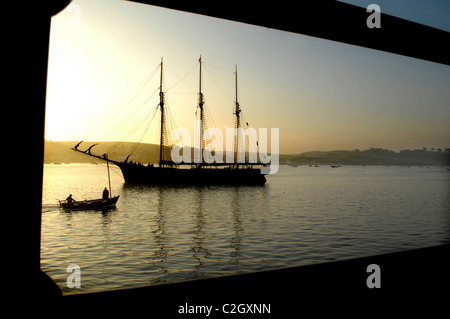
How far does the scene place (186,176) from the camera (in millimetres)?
71062

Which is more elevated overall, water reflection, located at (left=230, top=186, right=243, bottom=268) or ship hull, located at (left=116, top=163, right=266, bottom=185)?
ship hull, located at (left=116, top=163, right=266, bottom=185)

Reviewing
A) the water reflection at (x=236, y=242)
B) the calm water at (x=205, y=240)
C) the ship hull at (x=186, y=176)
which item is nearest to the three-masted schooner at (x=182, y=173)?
the ship hull at (x=186, y=176)

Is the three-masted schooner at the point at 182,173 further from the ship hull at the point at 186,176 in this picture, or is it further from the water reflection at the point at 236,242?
the water reflection at the point at 236,242

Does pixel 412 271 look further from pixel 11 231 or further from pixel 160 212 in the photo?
pixel 160 212

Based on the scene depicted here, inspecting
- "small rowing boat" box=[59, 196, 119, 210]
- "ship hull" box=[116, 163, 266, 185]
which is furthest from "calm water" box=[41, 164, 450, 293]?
"ship hull" box=[116, 163, 266, 185]

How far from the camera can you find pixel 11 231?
1.24m

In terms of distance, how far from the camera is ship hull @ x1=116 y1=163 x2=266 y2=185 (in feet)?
228

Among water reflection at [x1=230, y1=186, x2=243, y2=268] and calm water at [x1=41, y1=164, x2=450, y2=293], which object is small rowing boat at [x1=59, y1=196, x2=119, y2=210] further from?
water reflection at [x1=230, y1=186, x2=243, y2=268]

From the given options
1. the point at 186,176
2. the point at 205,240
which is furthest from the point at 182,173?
the point at 205,240

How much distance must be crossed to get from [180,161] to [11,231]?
7377 centimetres

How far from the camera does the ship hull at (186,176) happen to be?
69.4 m

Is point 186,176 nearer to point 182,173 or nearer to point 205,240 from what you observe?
point 182,173

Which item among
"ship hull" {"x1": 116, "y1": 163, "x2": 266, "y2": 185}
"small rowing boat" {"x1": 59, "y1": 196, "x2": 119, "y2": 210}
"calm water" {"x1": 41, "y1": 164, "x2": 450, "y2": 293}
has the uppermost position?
"ship hull" {"x1": 116, "y1": 163, "x2": 266, "y2": 185}
